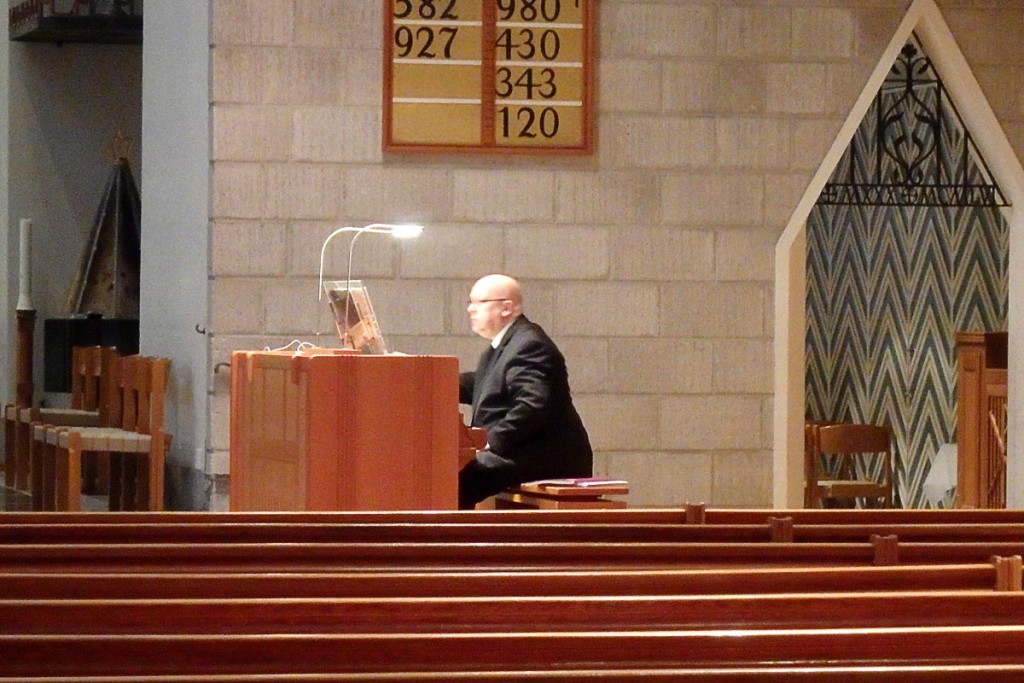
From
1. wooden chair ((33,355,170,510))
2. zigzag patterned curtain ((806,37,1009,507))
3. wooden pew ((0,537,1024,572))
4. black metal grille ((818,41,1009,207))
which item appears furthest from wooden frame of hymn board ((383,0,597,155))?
wooden pew ((0,537,1024,572))

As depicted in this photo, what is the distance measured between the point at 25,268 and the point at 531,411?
518 cm

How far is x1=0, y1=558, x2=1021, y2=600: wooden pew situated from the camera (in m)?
2.84

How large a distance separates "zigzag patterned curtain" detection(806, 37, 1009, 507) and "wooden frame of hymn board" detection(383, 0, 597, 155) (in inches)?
112

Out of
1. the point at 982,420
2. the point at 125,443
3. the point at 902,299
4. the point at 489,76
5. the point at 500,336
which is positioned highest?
the point at 489,76

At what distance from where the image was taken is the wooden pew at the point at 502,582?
2838mm

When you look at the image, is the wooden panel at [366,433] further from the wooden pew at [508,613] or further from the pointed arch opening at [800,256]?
the wooden pew at [508,613]

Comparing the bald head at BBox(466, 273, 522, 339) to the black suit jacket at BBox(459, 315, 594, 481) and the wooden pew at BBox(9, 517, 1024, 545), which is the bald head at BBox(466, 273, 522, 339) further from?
the wooden pew at BBox(9, 517, 1024, 545)

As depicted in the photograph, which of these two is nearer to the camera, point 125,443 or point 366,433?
point 366,433

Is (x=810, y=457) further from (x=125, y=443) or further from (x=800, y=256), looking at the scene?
(x=125, y=443)

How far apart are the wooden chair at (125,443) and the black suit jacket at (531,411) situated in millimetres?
1762

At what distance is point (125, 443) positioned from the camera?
7.60m

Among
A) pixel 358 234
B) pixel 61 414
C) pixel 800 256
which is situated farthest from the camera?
pixel 61 414

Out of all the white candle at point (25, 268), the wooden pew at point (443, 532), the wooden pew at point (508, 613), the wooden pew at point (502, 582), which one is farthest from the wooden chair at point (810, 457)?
the wooden pew at point (508, 613)

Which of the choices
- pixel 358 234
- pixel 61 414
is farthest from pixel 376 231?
pixel 61 414
